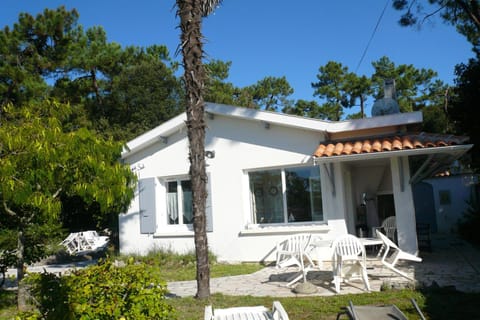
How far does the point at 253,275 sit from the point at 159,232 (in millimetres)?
4703

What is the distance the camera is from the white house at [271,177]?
Result: 1155cm

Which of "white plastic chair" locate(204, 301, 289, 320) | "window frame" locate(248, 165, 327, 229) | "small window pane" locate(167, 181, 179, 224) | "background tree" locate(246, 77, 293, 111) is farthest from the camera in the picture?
"background tree" locate(246, 77, 293, 111)

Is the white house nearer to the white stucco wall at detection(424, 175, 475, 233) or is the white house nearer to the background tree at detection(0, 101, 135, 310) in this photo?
the background tree at detection(0, 101, 135, 310)

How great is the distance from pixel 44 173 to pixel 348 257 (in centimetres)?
562


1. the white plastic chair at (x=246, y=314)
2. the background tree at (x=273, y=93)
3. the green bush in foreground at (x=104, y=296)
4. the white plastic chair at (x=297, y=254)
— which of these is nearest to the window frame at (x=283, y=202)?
the white plastic chair at (x=297, y=254)

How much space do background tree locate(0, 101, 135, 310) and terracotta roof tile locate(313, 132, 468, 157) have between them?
213 inches

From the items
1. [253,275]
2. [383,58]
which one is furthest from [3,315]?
[383,58]

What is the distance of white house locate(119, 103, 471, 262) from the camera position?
11547 millimetres

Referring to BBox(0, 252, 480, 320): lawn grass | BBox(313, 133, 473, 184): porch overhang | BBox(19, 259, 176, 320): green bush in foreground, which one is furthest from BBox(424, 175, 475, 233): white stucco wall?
BBox(19, 259, 176, 320): green bush in foreground

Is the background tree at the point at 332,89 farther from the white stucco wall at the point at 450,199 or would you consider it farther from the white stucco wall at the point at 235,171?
the white stucco wall at the point at 235,171

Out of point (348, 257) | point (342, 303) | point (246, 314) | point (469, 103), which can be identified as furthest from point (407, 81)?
point (246, 314)

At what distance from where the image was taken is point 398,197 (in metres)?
11.6

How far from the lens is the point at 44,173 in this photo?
6.97 m

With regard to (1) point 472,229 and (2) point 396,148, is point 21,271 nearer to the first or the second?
(2) point 396,148
